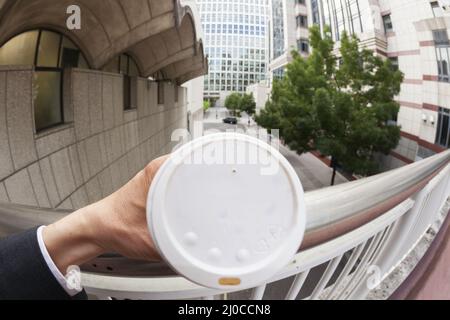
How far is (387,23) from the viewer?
1339mm

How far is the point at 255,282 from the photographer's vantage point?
129 mm

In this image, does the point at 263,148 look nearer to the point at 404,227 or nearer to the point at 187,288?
the point at 187,288

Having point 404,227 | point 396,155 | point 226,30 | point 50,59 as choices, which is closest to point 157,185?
point 404,227

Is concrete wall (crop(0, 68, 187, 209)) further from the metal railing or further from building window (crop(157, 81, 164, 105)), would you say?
the metal railing

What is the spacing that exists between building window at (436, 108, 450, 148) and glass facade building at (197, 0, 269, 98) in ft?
5.63

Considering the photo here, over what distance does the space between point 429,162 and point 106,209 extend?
1.49 ft

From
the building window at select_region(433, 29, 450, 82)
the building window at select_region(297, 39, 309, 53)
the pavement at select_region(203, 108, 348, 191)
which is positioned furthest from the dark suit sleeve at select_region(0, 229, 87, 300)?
the building window at select_region(297, 39, 309, 53)

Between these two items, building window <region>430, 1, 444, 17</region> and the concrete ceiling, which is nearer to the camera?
the concrete ceiling

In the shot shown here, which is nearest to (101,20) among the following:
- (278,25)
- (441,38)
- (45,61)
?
(45,61)

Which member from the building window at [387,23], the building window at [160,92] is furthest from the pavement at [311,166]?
the building window at [387,23]

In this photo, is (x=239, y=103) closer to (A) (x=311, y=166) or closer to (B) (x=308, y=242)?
(A) (x=311, y=166)

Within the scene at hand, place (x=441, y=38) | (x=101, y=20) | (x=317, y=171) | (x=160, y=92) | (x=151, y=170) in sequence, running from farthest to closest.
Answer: (x=317, y=171)
(x=160, y=92)
(x=441, y=38)
(x=101, y=20)
(x=151, y=170)

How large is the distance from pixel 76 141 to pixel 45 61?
36cm

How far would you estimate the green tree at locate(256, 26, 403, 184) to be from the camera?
6.30 ft
